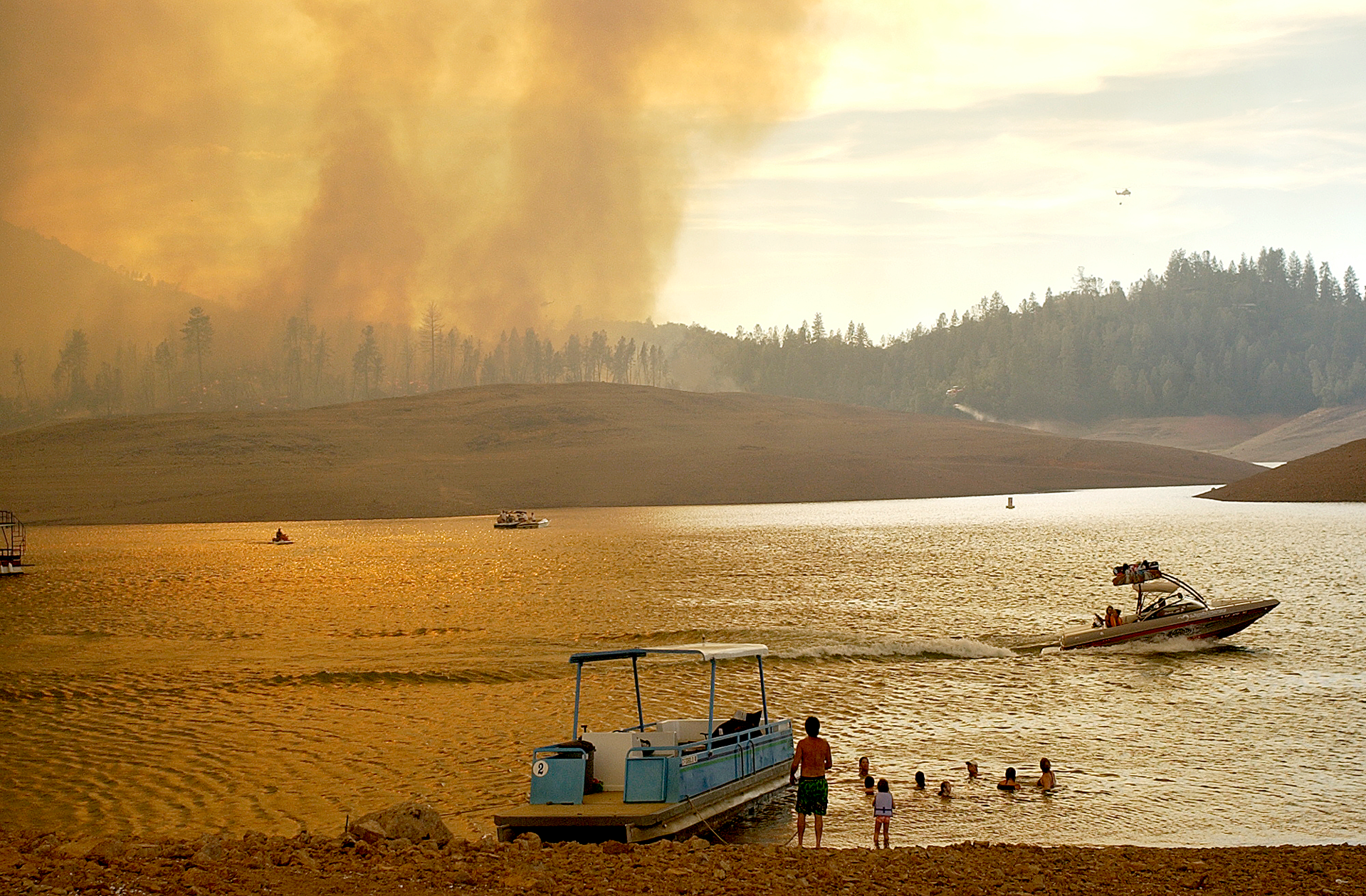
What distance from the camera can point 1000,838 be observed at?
56.8 ft

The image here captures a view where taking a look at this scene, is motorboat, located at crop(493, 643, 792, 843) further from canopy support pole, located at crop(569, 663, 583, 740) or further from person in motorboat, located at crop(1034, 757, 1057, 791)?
person in motorboat, located at crop(1034, 757, 1057, 791)

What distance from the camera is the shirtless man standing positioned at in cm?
1669

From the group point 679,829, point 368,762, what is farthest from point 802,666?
point 679,829

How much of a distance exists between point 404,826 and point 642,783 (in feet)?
11.4

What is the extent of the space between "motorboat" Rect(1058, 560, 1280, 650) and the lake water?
74cm

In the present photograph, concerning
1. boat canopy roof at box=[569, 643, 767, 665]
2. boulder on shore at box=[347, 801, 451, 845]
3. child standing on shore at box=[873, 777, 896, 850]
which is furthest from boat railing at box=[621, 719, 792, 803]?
boulder on shore at box=[347, 801, 451, 845]

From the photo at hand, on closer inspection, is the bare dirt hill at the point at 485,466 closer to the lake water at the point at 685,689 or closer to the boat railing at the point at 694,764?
the lake water at the point at 685,689

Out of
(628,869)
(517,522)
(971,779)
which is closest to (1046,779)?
(971,779)

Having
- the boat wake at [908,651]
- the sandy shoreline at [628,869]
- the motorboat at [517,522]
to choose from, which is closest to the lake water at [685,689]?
the boat wake at [908,651]

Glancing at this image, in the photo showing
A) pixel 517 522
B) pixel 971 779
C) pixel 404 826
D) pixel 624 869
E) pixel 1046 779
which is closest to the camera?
pixel 624 869

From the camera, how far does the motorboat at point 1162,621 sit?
34.3 metres

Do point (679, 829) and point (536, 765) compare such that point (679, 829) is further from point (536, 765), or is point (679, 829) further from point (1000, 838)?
point (1000, 838)

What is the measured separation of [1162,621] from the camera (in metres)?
34.4

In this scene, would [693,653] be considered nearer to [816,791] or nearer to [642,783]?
[642,783]
